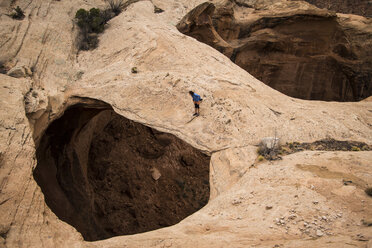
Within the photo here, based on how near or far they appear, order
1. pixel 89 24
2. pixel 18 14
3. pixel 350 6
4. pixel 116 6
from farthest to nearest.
Answer: pixel 350 6 < pixel 116 6 < pixel 89 24 < pixel 18 14

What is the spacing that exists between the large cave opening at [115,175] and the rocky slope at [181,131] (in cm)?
15

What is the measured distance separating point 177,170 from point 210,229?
8526mm

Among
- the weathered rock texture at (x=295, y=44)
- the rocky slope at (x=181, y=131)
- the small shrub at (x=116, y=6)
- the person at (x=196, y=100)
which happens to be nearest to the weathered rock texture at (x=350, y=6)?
the weathered rock texture at (x=295, y=44)

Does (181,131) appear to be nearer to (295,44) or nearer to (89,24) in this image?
(89,24)

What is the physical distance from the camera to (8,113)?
22.0 ft

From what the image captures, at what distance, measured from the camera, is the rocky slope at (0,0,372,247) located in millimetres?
4641

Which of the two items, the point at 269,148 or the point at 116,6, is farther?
the point at 116,6

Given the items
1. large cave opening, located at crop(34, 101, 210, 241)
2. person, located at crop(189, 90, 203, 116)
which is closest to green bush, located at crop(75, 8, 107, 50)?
large cave opening, located at crop(34, 101, 210, 241)

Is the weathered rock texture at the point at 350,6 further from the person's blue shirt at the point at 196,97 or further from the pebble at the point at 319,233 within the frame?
Answer: the pebble at the point at 319,233

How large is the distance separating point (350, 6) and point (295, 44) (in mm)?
13819

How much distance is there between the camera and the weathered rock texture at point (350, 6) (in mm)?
24105

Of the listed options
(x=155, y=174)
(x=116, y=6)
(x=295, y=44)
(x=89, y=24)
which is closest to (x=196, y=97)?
(x=155, y=174)

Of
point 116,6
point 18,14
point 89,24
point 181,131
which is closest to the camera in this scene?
point 181,131

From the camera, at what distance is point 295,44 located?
16047mm
